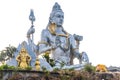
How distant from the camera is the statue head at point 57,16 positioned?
25.1 meters

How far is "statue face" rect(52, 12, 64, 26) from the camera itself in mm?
25062

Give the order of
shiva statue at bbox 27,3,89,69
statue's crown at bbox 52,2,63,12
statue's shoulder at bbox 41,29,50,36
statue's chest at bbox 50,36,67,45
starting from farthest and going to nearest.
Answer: statue's crown at bbox 52,2,63,12 < statue's shoulder at bbox 41,29,50,36 < statue's chest at bbox 50,36,67,45 < shiva statue at bbox 27,3,89,69

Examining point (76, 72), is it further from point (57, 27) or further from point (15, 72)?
point (57, 27)


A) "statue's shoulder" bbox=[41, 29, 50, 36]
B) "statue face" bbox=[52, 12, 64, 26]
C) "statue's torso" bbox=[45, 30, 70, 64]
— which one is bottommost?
"statue's torso" bbox=[45, 30, 70, 64]

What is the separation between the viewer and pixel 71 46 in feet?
82.6

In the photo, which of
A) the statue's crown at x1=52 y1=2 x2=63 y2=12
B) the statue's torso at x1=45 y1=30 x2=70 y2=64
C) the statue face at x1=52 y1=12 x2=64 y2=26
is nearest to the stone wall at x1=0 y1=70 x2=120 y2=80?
the statue's torso at x1=45 y1=30 x2=70 y2=64

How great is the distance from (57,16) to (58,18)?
145 mm

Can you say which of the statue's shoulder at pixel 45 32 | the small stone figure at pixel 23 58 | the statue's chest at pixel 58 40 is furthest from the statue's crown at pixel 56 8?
the small stone figure at pixel 23 58

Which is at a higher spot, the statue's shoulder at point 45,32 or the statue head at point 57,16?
the statue head at point 57,16

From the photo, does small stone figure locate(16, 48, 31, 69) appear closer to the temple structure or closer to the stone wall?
the stone wall

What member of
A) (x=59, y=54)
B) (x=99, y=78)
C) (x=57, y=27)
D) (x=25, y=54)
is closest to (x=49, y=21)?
(x=57, y=27)

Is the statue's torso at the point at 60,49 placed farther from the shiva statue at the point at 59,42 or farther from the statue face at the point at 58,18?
the statue face at the point at 58,18

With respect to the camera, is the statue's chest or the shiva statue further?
the statue's chest

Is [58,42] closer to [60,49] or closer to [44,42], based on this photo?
[60,49]
